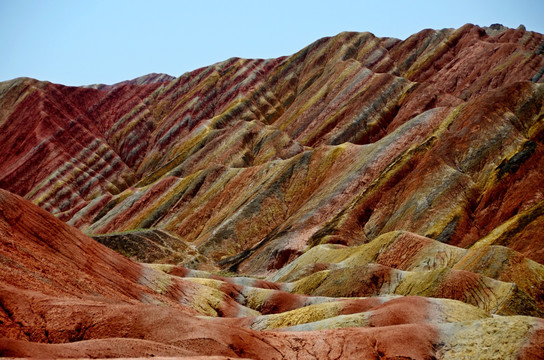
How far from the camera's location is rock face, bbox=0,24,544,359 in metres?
22.6

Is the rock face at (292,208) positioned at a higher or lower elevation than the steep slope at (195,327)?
higher

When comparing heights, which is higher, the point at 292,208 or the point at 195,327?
the point at 292,208

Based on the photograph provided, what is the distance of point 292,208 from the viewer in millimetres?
86812

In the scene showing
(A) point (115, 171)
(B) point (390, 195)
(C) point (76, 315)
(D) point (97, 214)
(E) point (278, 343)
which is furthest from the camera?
(A) point (115, 171)

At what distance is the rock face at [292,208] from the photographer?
22609 mm

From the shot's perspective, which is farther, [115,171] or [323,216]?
[115,171]

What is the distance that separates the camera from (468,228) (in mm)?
61312

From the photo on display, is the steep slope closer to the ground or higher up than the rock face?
closer to the ground

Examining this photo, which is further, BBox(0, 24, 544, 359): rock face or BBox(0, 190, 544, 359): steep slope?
BBox(0, 24, 544, 359): rock face

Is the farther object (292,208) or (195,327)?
(292,208)

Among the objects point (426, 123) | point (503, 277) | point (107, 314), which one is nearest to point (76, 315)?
point (107, 314)

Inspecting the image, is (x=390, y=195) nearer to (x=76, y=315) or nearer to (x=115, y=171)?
(x=76, y=315)

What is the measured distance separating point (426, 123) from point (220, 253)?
38.4 metres

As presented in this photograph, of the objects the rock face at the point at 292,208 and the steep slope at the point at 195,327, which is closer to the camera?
the steep slope at the point at 195,327
